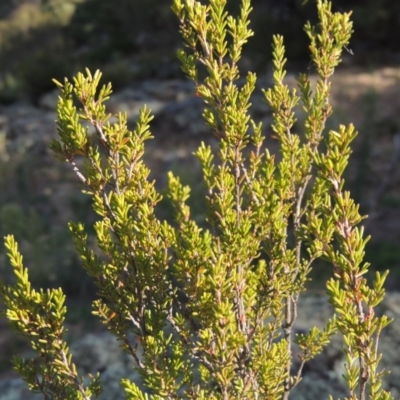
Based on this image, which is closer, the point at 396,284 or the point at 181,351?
the point at 181,351

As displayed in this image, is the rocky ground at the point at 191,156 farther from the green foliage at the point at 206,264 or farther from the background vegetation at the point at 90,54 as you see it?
the green foliage at the point at 206,264

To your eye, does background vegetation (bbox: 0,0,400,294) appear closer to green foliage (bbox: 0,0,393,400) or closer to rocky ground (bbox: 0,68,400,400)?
rocky ground (bbox: 0,68,400,400)

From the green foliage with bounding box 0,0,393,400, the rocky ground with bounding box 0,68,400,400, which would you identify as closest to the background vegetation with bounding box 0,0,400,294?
the rocky ground with bounding box 0,68,400,400

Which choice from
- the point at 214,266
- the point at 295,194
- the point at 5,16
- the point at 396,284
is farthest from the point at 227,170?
the point at 5,16

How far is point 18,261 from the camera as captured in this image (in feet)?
5.50

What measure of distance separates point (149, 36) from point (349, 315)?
2241 cm

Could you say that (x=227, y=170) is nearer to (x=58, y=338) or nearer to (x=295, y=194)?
(x=295, y=194)

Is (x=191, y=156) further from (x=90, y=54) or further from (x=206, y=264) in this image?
(x=90, y=54)

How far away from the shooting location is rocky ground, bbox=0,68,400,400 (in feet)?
12.8

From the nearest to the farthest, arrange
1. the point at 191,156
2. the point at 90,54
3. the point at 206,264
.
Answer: the point at 206,264
the point at 191,156
the point at 90,54

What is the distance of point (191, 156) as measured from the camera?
11445mm

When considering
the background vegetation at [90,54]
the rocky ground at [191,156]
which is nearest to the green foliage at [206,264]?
the rocky ground at [191,156]

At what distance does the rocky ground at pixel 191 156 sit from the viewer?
154 inches

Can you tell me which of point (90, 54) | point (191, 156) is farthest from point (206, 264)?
point (90, 54)
